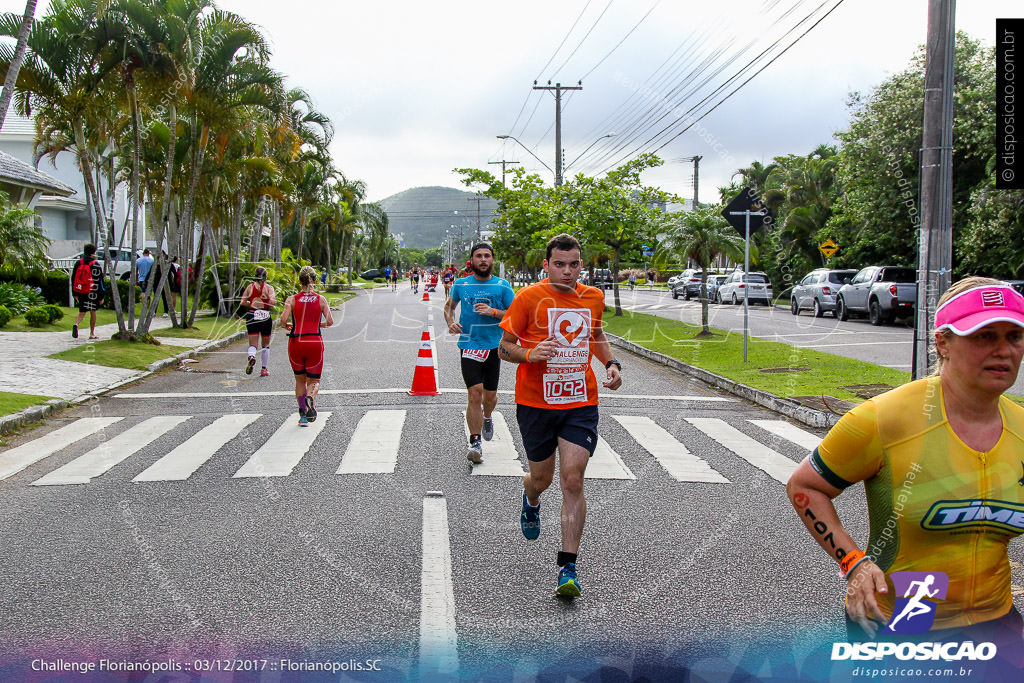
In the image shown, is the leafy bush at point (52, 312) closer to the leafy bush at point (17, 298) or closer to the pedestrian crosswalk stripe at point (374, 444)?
the leafy bush at point (17, 298)

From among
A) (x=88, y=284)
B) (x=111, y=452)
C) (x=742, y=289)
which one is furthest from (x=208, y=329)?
(x=742, y=289)

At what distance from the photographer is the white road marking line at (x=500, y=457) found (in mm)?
7480

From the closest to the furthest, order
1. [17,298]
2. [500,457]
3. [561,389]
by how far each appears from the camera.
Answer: [561,389] → [500,457] → [17,298]

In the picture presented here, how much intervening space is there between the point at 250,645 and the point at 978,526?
3.03 m

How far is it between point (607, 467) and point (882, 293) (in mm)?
19857

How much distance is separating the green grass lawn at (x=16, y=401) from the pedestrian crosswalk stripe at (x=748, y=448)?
8138 mm

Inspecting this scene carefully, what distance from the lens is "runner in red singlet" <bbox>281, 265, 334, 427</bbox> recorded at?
32.0 ft

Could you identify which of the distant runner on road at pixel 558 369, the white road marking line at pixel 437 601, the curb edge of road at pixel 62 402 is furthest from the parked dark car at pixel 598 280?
the distant runner on road at pixel 558 369

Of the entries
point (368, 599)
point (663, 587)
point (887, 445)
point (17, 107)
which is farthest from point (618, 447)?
point (17, 107)

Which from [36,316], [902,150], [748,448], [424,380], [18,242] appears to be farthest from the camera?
[902,150]

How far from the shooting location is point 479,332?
7.96 meters

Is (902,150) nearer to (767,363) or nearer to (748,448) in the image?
(767,363)

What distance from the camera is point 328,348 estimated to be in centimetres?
1936

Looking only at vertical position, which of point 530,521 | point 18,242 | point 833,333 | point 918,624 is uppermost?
point 18,242
